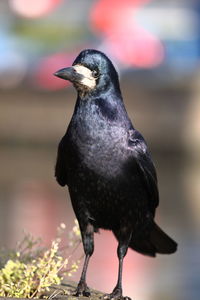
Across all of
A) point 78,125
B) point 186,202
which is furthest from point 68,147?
point 186,202

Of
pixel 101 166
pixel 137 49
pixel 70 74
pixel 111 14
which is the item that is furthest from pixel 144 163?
pixel 111 14

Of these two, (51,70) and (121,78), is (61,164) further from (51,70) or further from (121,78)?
(51,70)

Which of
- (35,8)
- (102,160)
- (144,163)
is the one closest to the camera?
(102,160)

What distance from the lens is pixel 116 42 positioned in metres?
18.7

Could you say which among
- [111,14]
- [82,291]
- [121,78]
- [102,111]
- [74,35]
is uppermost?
[111,14]

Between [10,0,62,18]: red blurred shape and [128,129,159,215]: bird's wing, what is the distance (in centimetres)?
1447

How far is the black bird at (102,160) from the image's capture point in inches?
217

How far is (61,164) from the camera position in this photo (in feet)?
19.1

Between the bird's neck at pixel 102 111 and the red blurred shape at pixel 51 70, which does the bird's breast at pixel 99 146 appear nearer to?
the bird's neck at pixel 102 111

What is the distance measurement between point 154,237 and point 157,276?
6.58 ft

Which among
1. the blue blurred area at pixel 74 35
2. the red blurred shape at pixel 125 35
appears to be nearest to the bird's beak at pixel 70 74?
the blue blurred area at pixel 74 35

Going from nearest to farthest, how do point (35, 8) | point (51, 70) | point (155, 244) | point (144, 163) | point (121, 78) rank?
point (144, 163), point (155, 244), point (121, 78), point (51, 70), point (35, 8)

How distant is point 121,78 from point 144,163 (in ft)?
40.2

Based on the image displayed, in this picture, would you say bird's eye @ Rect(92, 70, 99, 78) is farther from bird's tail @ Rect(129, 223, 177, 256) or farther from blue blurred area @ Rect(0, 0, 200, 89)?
blue blurred area @ Rect(0, 0, 200, 89)
